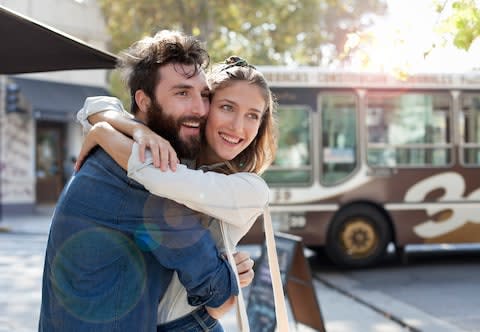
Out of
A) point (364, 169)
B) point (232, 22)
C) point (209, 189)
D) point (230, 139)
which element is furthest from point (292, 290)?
point (232, 22)

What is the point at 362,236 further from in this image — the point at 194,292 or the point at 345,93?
the point at 194,292

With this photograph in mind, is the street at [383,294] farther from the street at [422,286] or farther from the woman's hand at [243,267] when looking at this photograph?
the woman's hand at [243,267]

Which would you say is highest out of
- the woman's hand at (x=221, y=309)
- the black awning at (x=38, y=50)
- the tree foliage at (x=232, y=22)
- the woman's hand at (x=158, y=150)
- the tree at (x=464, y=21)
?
the tree foliage at (x=232, y=22)

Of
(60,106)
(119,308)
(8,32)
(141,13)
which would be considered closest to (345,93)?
(8,32)

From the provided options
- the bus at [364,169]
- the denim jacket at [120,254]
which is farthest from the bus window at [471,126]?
the denim jacket at [120,254]

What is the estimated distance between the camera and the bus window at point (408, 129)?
383 inches

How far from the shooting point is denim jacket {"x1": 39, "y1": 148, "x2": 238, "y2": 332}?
173 centimetres

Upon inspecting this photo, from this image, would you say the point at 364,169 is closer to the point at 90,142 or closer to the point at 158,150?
the point at 90,142

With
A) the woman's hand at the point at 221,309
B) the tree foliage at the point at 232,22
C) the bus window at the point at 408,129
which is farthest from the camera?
the tree foliage at the point at 232,22

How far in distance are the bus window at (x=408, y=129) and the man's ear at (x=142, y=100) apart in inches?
314

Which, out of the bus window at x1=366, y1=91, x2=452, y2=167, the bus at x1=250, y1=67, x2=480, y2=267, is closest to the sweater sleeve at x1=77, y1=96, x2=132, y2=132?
the bus at x1=250, y1=67, x2=480, y2=267

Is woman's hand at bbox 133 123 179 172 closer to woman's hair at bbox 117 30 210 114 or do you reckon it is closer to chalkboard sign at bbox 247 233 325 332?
woman's hair at bbox 117 30 210 114

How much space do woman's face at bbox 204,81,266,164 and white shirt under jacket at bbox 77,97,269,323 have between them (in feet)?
0.60

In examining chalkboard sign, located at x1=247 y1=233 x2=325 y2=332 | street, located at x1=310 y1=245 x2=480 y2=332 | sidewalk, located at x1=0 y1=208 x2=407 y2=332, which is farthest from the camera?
street, located at x1=310 y1=245 x2=480 y2=332
